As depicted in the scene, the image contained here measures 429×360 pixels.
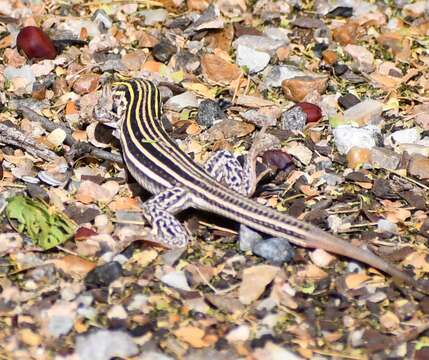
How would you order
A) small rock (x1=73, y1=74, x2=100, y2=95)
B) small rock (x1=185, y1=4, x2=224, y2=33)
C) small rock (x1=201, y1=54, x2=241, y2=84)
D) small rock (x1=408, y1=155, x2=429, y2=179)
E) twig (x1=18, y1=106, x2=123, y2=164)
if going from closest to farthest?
small rock (x1=408, y1=155, x2=429, y2=179) → twig (x1=18, y1=106, x2=123, y2=164) → small rock (x1=73, y1=74, x2=100, y2=95) → small rock (x1=201, y1=54, x2=241, y2=84) → small rock (x1=185, y1=4, x2=224, y2=33)

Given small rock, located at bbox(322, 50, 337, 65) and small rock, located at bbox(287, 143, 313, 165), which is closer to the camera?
small rock, located at bbox(287, 143, 313, 165)

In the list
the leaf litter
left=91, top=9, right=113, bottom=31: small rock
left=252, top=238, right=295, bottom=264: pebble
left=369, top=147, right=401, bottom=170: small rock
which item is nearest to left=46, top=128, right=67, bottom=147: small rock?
the leaf litter

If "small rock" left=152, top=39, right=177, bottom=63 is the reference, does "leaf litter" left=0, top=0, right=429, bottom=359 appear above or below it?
below

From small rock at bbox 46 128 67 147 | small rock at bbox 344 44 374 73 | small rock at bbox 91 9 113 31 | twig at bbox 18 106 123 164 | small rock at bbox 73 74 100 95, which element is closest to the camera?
twig at bbox 18 106 123 164

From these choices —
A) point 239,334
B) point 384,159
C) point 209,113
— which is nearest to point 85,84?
point 209,113

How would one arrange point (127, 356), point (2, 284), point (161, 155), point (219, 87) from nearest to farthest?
point (127, 356) → point (2, 284) → point (161, 155) → point (219, 87)

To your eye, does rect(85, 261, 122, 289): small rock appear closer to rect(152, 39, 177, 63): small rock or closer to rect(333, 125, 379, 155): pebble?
rect(333, 125, 379, 155): pebble

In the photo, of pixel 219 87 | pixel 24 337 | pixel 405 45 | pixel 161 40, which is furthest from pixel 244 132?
pixel 24 337

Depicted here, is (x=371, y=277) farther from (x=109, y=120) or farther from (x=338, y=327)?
(x=109, y=120)
